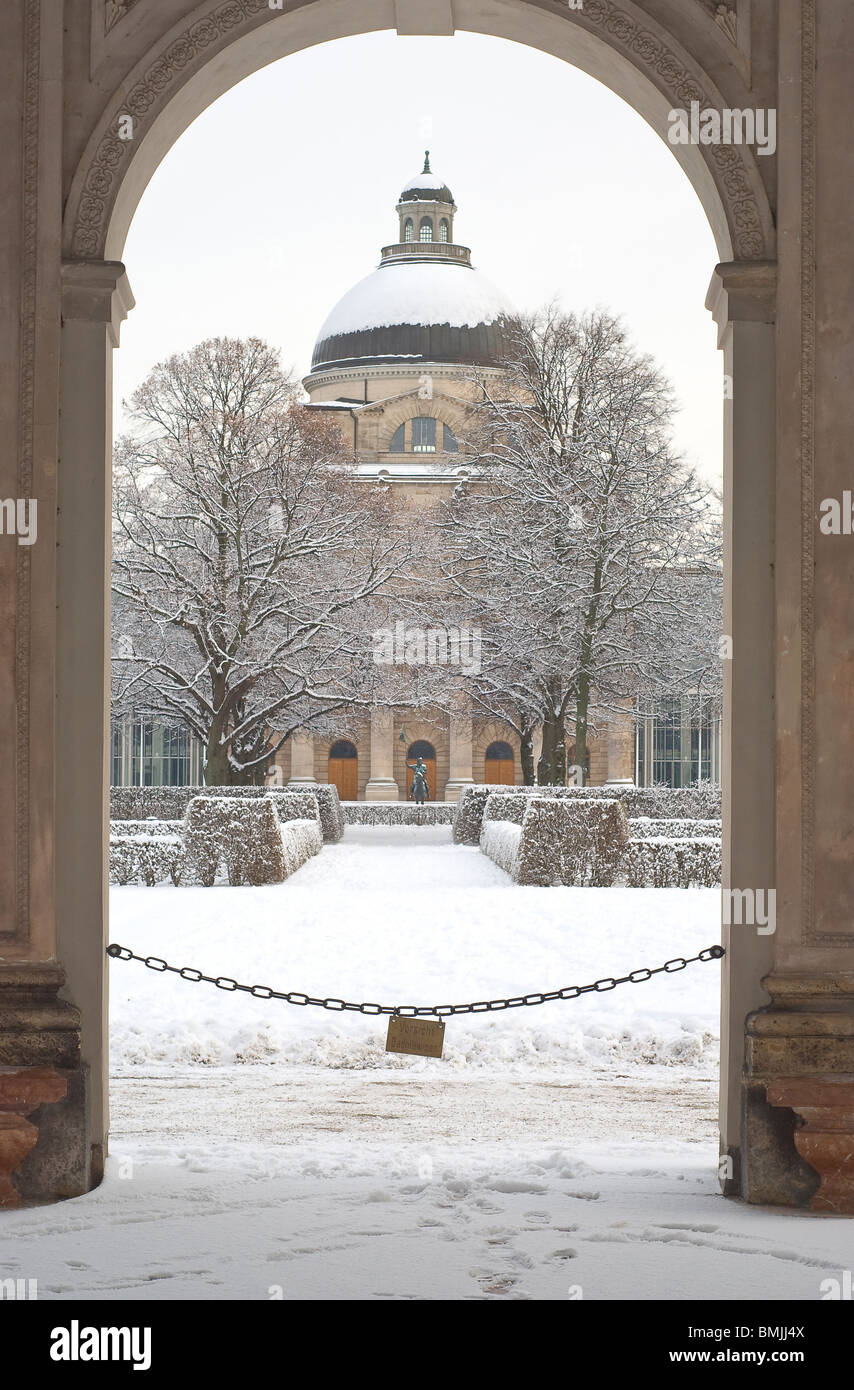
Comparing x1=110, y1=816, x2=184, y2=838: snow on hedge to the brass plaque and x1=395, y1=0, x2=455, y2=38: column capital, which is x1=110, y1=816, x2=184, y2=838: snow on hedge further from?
x1=395, y1=0, x2=455, y2=38: column capital

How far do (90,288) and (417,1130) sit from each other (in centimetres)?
464

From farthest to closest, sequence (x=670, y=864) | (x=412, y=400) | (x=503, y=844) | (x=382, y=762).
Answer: (x=412, y=400)
(x=382, y=762)
(x=503, y=844)
(x=670, y=864)

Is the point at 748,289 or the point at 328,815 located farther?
the point at 328,815

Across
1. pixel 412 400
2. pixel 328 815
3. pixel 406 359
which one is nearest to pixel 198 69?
pixel 328 815

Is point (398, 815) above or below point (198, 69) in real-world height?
below

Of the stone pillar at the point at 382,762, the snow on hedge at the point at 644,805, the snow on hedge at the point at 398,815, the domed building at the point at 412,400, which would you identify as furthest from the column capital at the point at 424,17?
the stone pillar at the point at 382,762

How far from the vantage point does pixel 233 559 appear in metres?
28.8

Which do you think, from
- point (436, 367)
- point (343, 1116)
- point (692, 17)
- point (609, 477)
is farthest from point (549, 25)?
point (436, 367)

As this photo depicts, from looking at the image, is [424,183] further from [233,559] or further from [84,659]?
[84,659]

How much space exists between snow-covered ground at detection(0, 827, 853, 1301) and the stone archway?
2.14 feet

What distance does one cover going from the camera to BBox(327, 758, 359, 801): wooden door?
182 feet

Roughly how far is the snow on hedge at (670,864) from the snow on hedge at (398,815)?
20.1m
